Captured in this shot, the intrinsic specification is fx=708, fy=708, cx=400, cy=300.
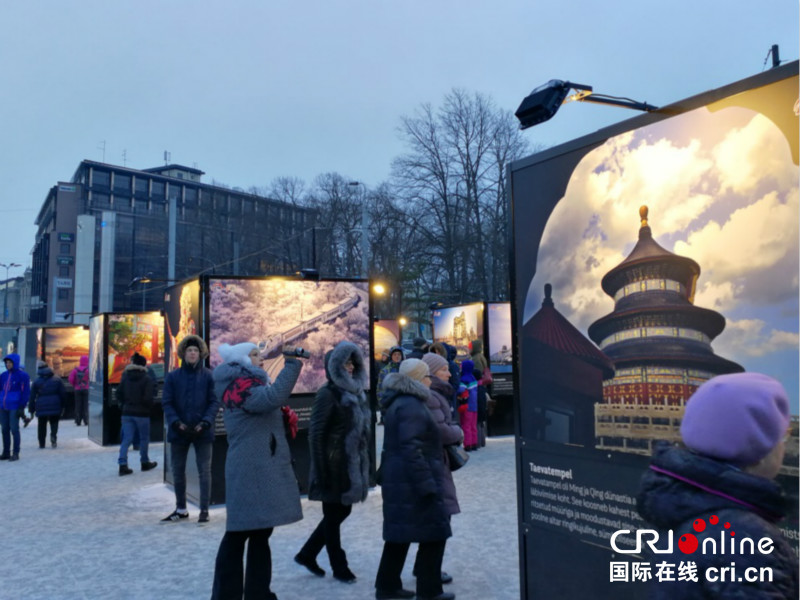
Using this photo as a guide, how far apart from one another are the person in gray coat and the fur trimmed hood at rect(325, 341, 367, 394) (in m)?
0.77

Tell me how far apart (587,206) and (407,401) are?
1899mm

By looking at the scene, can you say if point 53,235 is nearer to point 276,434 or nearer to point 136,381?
point 136,381

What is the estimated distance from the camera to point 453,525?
6.96 metres

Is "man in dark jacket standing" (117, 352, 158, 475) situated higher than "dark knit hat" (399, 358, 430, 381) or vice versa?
"dark knit hat" (399, 358, 430, 381)

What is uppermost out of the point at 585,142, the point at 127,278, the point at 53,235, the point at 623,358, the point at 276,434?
the point at 53,235

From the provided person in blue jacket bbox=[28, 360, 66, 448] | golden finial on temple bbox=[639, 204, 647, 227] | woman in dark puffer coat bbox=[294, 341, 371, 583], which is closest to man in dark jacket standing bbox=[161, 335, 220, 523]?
woman in dark puffer coat bbox=[294, 341, 371, 583]

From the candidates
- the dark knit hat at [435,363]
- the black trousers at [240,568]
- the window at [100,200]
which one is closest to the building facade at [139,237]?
the window at [100,200]

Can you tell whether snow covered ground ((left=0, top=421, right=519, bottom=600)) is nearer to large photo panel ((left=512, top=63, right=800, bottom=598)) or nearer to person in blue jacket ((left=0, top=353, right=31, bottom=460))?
large photo panel ((left=512, top=63, right=800, bottom=598))

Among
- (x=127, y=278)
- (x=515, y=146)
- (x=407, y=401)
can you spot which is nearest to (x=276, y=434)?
(x=407, y=401)

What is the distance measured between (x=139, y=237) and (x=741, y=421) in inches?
2935

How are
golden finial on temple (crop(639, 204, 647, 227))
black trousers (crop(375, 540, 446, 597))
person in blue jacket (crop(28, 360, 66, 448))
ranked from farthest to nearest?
person in blue jacket (crop(28, 360, 66, 448)) < black trousers (crop(375, 540, 446, 597)) < golden finial on temple (crop(639, 204, 647, 227))

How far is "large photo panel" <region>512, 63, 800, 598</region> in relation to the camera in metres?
2.71

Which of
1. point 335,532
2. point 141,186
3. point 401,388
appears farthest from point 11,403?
point 141,186

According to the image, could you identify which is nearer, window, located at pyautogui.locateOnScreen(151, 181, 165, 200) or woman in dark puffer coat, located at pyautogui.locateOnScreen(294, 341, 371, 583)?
woman in dark puffer coat, located at pyautogui.locateOnScreen(294, 341, 371, 583)
